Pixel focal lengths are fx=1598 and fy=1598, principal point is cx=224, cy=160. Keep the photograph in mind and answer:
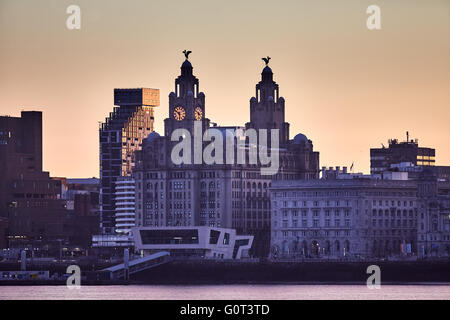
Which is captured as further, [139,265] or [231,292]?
[139,265]

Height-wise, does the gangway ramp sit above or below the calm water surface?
above

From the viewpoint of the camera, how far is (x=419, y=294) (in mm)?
145875

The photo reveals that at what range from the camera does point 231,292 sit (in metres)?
155

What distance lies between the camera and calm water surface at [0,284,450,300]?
465 ft

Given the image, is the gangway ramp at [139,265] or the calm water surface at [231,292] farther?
the gangway ramp at [139,265]

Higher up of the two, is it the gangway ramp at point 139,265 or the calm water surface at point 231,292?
the gangway ramp at point 139,265

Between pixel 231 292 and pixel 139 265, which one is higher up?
pixel 139 265

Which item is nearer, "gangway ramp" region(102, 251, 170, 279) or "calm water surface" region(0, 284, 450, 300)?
"calm water surface" region(0, 284, 450, 300)

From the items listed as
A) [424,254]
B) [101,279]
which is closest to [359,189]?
[424,254]

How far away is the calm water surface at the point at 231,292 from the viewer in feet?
465

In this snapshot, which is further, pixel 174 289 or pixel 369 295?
pixel 174 289
